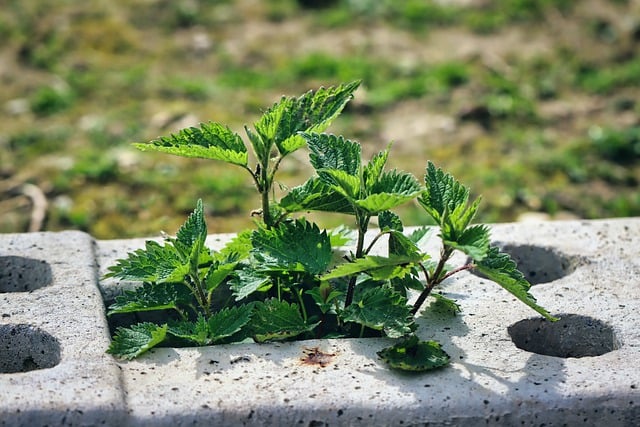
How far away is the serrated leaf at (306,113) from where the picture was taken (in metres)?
2.24

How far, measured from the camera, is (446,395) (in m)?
1.97

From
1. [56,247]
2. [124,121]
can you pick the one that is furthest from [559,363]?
[124,121]

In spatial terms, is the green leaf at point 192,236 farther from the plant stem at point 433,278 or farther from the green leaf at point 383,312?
the plant stem at point 433,278

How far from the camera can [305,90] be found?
4949mm

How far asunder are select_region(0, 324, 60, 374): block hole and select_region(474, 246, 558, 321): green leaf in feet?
2.95

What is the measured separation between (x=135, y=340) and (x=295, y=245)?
379 millimetres

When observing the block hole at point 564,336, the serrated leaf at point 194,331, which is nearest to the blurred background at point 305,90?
the block hole at point 564,336

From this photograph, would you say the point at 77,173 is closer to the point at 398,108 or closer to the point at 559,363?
the point at 398,108

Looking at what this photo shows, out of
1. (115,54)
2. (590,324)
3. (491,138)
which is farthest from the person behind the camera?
(115,54)

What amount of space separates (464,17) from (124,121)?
198 centimetres

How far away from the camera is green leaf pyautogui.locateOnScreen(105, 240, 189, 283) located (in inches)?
86.2

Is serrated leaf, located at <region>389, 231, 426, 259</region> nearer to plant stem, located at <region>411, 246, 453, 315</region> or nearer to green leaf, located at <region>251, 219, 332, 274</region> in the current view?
plant stem, located at <region>411, 246, 453, 315</region>

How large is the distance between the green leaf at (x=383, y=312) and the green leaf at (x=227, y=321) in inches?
7.9

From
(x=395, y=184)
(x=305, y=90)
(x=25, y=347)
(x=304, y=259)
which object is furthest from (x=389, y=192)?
(x=305, y=90)
